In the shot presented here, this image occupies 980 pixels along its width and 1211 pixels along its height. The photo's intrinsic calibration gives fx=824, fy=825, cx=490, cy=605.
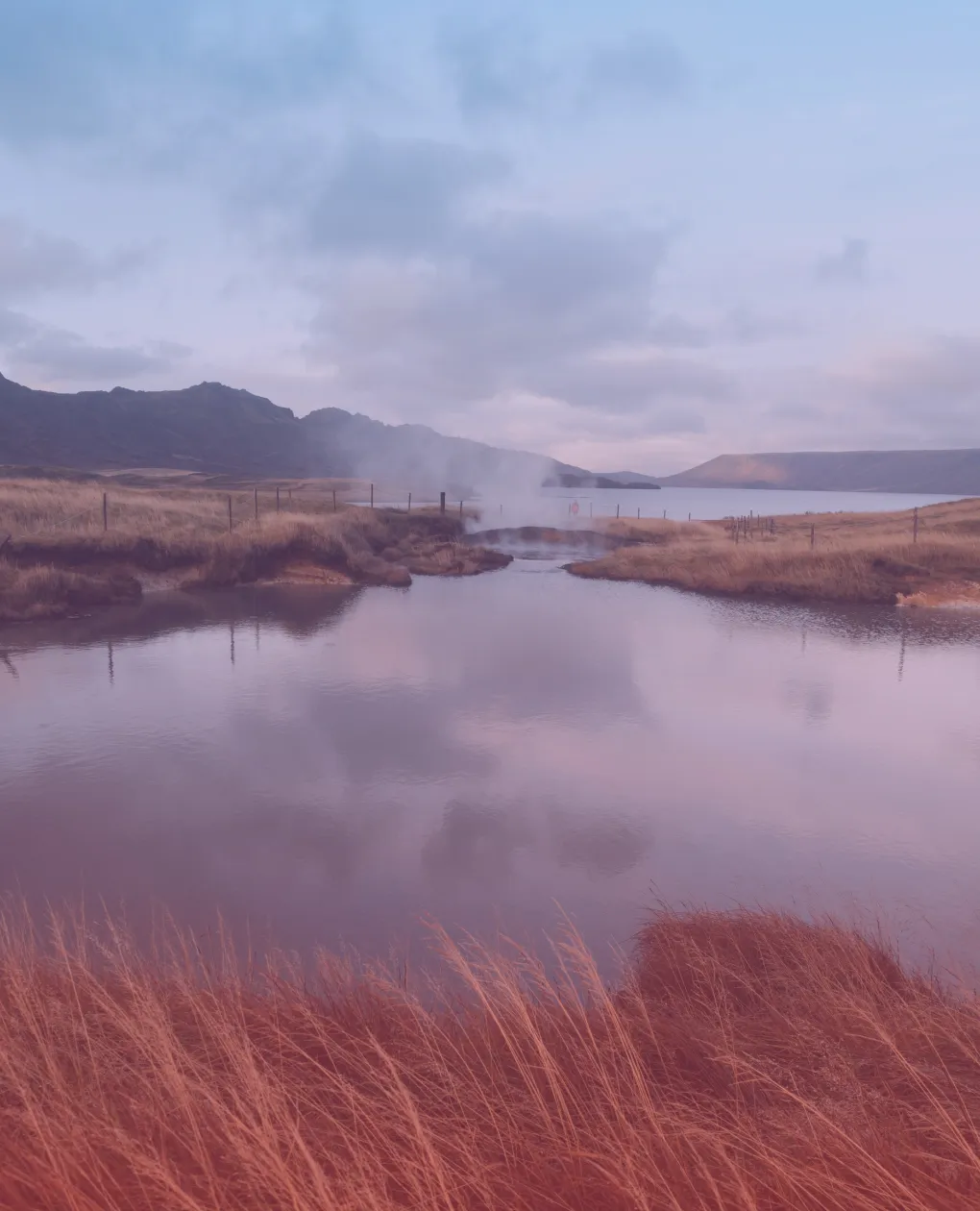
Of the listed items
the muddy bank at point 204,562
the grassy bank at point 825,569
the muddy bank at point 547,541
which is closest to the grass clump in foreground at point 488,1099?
the muddy bank at point 204,562

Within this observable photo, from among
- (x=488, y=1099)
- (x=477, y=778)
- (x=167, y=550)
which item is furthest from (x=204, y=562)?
(x=488, y=1099)

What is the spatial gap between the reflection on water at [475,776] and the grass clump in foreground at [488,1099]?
2787mm

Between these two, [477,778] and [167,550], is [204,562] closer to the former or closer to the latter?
[167,550]

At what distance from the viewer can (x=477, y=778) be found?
37.5 feet

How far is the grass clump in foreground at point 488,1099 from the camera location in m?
2.69

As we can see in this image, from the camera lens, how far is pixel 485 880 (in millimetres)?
8398

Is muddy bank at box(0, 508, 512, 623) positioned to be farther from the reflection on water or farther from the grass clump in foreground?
the grass clump in foreground

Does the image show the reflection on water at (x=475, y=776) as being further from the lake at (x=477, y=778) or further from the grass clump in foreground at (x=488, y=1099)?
the grass clump in foreground at (x=488, y=1099)

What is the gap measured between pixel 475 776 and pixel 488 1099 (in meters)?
7.97

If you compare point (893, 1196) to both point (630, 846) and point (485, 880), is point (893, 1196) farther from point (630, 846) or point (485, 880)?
point (630, 846)

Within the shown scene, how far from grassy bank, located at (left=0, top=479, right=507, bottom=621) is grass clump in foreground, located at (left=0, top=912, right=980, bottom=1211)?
20269mm

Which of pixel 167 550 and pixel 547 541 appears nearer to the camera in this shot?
pixel 167 550

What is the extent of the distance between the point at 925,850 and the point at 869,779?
245cm

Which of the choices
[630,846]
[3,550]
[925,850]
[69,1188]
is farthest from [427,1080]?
[3,550]
